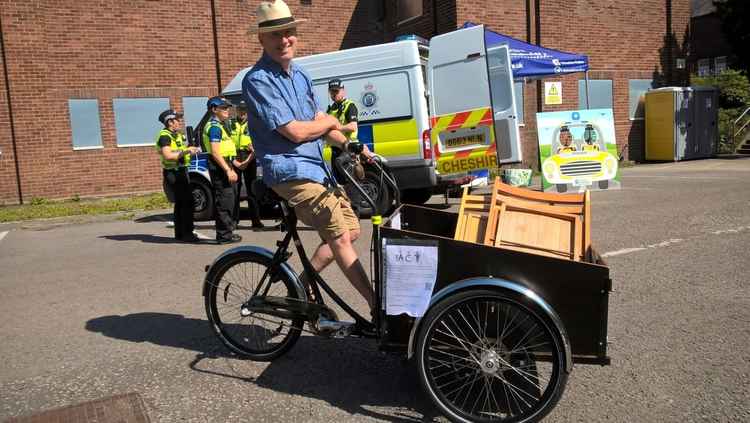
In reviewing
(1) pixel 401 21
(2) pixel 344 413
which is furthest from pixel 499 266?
(1) pixel 401 21

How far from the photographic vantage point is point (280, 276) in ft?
11.5

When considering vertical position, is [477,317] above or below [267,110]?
below

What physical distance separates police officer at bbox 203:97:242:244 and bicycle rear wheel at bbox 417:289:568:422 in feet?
17.3

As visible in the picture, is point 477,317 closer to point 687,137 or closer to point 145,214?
point 145,214

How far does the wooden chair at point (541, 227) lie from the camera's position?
309 cm

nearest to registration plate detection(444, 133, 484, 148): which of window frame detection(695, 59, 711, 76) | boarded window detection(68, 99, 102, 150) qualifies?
boarded window detection(68, 99, 102, 150)

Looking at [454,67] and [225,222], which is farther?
[454,67]

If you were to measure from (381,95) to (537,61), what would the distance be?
17.2 ft

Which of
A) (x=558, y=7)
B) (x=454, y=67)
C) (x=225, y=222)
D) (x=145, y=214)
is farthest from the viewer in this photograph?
(x=558, y=7)

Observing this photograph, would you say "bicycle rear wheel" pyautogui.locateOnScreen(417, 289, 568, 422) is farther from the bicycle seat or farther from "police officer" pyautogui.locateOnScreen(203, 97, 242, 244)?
"police officer" pyautogui.locateOnScreen(203, 97, 242, 244)

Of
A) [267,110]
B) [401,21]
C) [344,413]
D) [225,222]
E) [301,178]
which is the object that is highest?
[401,21]

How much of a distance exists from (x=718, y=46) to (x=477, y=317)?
3782 centimetres

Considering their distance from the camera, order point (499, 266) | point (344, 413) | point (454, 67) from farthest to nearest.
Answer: point (454, 67) < point (344, 413) < point (499, 266)

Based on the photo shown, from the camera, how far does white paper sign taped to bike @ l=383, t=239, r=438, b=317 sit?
9.20 feet
